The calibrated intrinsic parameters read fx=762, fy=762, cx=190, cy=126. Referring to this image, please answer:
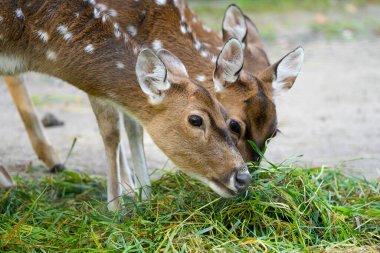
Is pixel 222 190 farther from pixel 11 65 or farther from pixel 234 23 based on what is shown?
pixel 234 23

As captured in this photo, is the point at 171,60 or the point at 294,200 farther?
the point at 171,60

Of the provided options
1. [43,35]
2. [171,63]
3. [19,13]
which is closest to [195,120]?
[171,63]

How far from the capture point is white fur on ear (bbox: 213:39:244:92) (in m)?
6.21

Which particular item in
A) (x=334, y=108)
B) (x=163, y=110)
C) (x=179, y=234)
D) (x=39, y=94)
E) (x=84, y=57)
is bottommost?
(x=334, y=108)

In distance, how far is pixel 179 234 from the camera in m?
5.30

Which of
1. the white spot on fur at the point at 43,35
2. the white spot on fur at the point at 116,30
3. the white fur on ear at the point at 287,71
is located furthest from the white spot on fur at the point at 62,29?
the white fur on ear at the point at 287,71

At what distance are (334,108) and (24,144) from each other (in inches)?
163

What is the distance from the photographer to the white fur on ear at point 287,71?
21.4 feet

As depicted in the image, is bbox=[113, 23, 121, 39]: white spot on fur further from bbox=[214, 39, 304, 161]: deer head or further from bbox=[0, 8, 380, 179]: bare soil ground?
bbox=[0, 8, 380, 179]: bare soil ground

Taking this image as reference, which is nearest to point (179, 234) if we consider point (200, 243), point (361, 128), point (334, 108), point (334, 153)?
point (200, 243)

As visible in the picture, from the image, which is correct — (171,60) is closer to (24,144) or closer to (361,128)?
(24,144)

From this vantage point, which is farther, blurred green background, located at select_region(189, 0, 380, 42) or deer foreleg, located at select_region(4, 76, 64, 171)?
blurred green background, located at select_region(189, 0, 380, 42)

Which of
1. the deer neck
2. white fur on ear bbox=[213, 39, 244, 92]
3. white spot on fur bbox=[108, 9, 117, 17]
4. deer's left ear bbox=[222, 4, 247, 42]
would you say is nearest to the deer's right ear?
the deer neck

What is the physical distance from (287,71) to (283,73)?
4 cm
